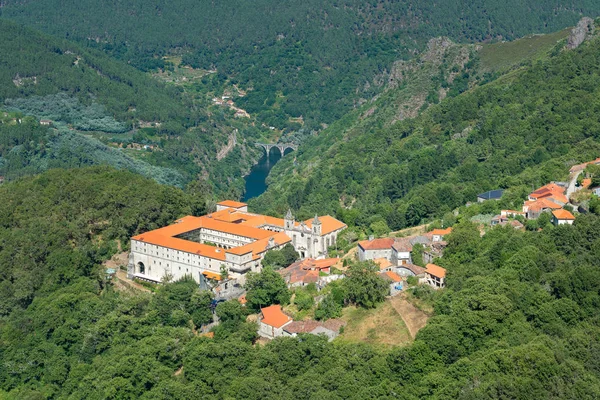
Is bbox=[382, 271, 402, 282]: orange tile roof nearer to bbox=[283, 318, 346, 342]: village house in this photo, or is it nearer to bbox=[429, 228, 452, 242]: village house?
bbox=[283, 318, 346, 342]: village house

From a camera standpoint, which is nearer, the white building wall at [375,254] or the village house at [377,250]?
the village house at [377,250]

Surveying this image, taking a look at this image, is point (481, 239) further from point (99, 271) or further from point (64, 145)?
point (64, 145)

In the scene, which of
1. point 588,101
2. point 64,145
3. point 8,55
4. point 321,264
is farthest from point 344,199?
point 8,55

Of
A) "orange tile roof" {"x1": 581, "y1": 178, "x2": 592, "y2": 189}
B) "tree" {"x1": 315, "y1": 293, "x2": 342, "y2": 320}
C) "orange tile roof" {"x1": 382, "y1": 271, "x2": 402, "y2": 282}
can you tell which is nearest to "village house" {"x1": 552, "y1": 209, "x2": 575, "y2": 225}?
"orange tile roof" {"x1": 581, "y1": 178, "x2": 592, "y2": 189}

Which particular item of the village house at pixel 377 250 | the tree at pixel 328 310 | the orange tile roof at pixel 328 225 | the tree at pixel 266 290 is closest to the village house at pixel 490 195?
the orange tile roof at pixel 328 225

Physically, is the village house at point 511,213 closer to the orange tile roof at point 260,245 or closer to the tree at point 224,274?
the orange tile roof at point 260,245

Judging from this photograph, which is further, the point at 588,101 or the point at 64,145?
the point at 64,145

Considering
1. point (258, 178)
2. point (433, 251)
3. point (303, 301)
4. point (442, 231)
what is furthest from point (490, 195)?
point (258, 178)
